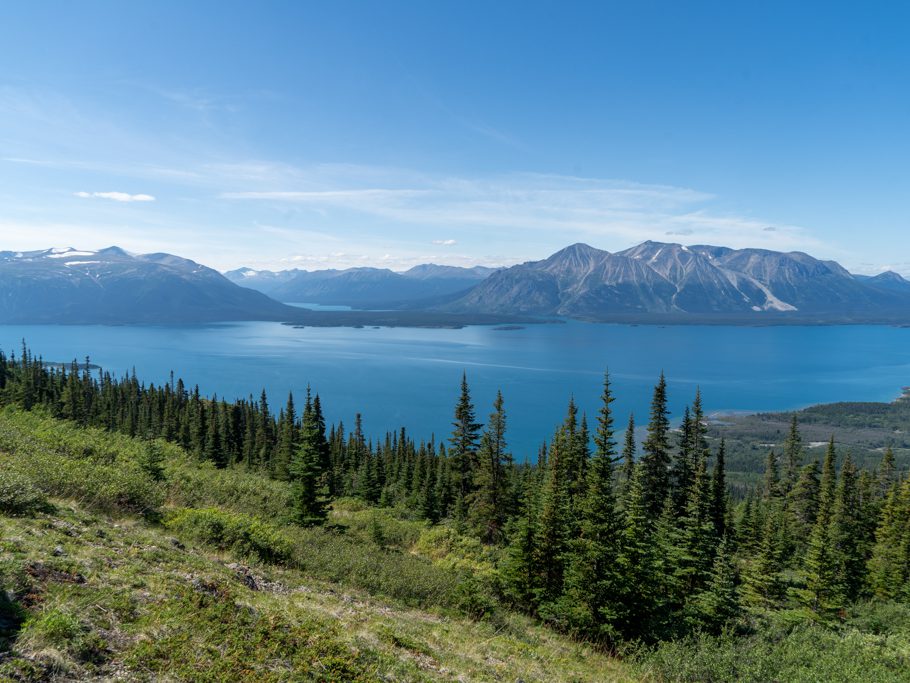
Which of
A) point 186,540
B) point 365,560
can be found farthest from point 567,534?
point 186,540

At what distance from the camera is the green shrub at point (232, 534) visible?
15281mm

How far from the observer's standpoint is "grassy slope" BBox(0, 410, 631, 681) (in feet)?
25.1

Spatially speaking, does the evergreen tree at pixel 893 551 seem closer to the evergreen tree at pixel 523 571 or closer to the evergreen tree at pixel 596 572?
the evergreen tree at pixel 596 572

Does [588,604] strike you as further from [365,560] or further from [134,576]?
[134,576]

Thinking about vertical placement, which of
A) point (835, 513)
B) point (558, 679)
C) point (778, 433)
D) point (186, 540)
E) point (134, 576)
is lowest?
point (778, 433)

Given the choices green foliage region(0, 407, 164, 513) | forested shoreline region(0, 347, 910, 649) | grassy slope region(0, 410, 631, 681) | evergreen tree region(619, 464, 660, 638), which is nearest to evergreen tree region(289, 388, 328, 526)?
forested shoreline region(0, 347, 910, 649)

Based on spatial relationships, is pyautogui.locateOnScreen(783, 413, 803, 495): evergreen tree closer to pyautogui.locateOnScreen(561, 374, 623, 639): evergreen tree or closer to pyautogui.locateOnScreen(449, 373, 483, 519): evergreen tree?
pyautogui.locateOnScreen(449, 373, 483, 519): evergreen tree

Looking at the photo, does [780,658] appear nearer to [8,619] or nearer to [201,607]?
[201,607]

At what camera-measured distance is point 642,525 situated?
21.2 meters

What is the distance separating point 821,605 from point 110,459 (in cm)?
3798

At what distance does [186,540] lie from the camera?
14.8m

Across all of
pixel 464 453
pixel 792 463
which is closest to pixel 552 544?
pixel 464 453

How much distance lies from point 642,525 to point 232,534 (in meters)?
16.4

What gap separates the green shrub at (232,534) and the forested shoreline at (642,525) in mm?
7513
